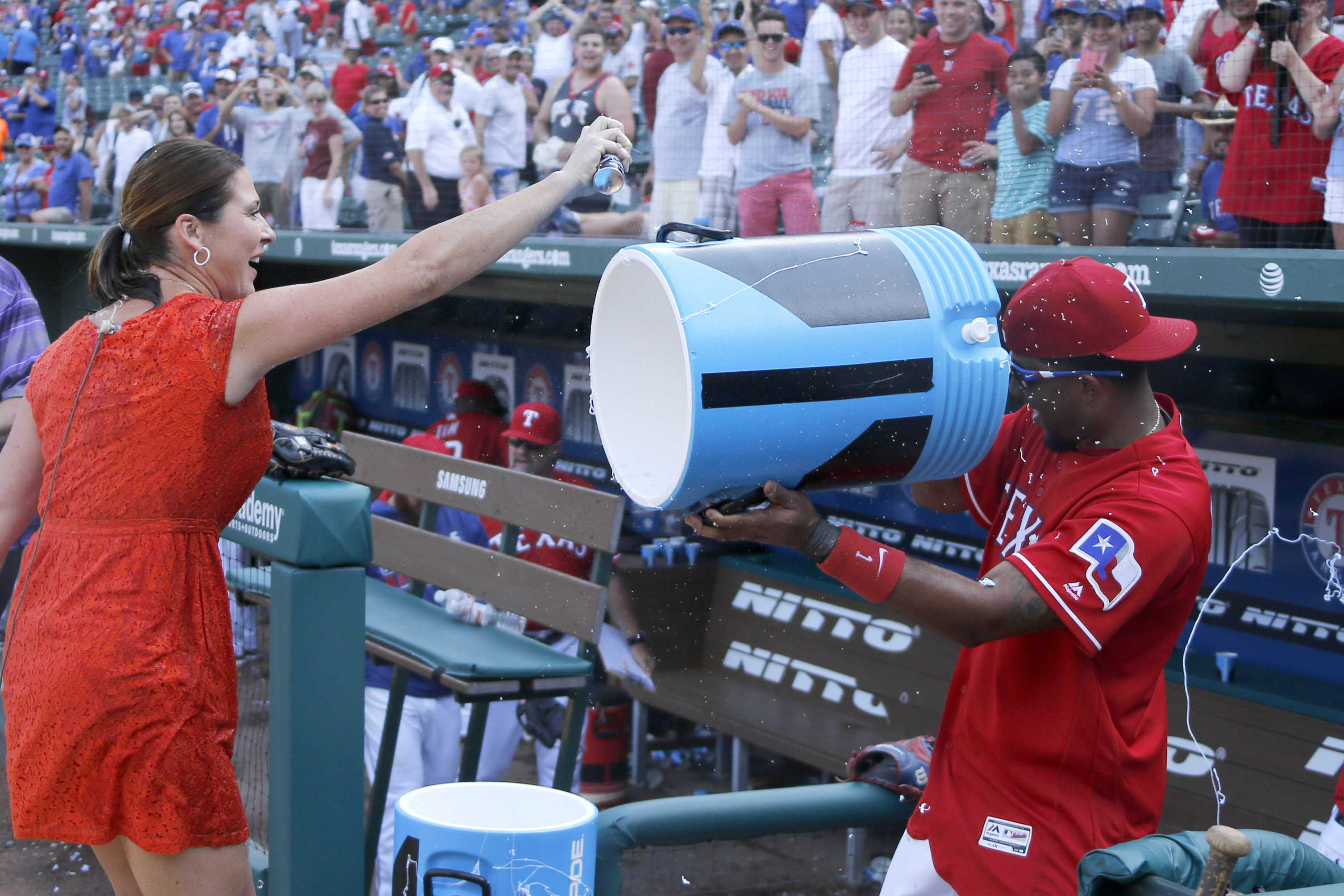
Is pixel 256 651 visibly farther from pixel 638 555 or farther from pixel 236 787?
pixel 638 555

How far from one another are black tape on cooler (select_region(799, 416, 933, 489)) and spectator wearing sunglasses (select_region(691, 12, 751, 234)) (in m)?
4.54

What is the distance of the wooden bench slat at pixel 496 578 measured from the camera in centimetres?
354

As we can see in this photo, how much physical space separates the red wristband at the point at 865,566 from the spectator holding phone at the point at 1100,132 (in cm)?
318

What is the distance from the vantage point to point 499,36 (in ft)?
31.4

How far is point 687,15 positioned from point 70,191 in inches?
322

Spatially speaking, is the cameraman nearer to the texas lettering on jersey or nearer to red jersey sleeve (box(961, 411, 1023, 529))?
red jersey sleeve (box(961, 411, 1023, 529))

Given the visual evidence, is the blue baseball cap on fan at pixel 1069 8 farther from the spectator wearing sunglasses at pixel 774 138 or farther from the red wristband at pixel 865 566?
the red wristband at pixel 865 566

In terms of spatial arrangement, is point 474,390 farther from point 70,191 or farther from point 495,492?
point 70,191

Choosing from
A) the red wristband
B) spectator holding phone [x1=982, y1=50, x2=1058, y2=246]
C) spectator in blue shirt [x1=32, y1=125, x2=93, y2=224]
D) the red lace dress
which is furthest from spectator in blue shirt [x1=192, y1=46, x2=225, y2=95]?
the red wristband

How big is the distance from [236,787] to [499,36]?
27.7 ft

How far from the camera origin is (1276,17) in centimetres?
446

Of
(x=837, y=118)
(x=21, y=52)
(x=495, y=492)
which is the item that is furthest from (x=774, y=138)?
(x=21, y=52)

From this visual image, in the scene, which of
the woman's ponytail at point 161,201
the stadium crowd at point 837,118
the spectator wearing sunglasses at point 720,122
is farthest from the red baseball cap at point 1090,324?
the spectator wearing sunglasses at point 720,122

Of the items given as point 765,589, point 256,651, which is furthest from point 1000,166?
point 256,651
